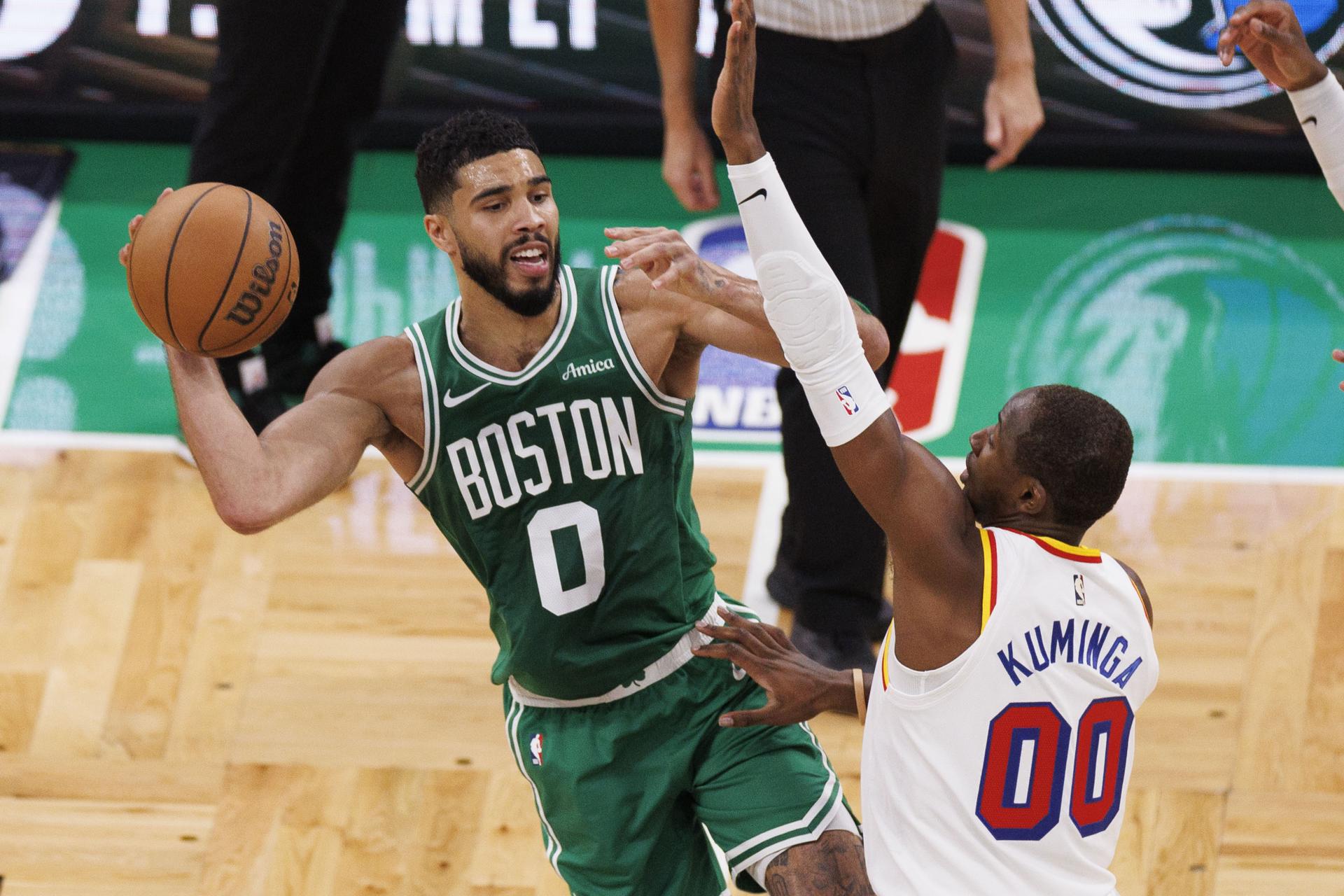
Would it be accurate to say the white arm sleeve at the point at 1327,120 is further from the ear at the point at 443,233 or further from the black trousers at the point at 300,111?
the black trousers at the point at 300,111

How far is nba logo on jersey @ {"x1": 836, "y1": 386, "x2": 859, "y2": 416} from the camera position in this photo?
2812 mm

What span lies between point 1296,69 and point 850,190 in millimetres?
1462

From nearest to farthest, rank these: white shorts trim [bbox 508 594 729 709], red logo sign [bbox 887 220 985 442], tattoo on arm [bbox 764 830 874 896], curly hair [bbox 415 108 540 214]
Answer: tattoo on arm [bbox 764 830 874 896] → curly hair [bbox 415 108 540 214] → white shorts trim [bbox 508 594 729 709] → red logo sign [bbox 887 220 985 442]

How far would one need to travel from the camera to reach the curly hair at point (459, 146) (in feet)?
11.8

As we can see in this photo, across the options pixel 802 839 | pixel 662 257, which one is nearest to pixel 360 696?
pixel 802 839

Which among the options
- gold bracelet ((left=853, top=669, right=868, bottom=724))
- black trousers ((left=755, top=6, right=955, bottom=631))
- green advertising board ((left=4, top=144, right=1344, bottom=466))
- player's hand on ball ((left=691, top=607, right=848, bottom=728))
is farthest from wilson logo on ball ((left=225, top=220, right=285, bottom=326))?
green advertising board ((left=4, top=144, right=1344, bottom=466))

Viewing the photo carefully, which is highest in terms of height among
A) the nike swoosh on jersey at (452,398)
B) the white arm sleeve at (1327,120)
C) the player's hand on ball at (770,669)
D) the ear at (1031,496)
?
the white arm sleeve at (1327,120)

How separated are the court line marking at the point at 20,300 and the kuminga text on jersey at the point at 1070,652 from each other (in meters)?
4.21

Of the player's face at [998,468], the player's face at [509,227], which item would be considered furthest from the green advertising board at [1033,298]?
the player's face at [998,468]

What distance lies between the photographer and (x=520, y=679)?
149 inches

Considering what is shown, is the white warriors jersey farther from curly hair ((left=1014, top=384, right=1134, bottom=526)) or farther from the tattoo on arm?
the tattoo on arm

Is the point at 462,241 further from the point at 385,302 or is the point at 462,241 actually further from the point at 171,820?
the point at 385,302

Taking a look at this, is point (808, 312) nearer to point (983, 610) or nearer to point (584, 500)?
point (983, 610)

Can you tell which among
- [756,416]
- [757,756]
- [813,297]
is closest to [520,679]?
[757,756]
